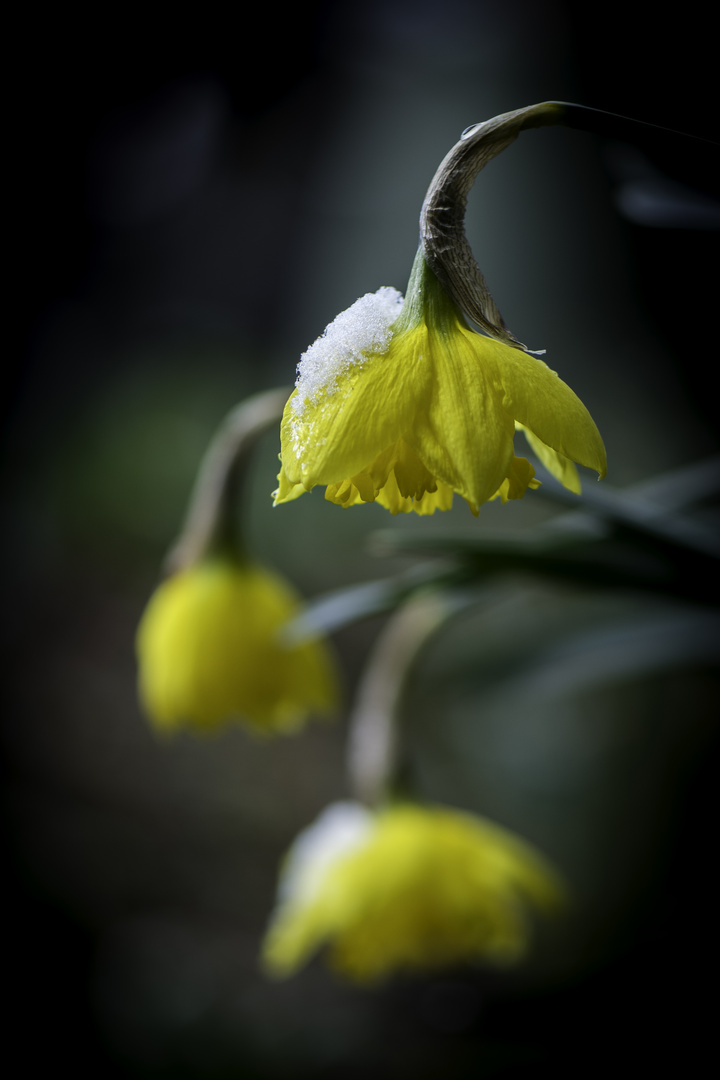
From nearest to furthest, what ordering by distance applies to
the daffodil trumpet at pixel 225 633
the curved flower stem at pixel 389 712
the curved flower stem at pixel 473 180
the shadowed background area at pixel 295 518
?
the curved flower stem at pixel 473 180, the daffodil trumpet at pixel 225 633, the curved flower stem at pixel 389 712, the shadowed background area at pixel 295 518

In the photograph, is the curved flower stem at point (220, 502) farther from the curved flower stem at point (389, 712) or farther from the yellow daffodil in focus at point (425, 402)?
the yellow daffodil in focus at point (425, 402)

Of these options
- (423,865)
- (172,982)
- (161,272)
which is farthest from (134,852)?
(161,272)

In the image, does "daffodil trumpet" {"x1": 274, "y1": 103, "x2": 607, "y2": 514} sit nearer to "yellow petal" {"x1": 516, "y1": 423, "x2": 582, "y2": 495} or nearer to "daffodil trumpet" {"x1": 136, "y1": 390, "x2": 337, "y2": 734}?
"yellow petal" {"x1": 516, "y1": 423, "x2": 582, "y2": 495}

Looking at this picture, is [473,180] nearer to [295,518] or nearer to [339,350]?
[339,350]

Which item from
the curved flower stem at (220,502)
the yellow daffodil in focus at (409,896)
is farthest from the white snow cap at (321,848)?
the curved flower stem at (220,502)

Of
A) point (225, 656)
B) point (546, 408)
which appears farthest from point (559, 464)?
point (225, 656)

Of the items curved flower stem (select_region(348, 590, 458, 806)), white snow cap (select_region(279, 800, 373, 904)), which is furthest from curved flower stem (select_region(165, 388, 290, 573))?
white snow cap (select_region(279, 800, 373, 904))

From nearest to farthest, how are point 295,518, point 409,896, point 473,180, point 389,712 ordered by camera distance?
point 473,180 < point 409,896 < point 389,712 < point 295,518
